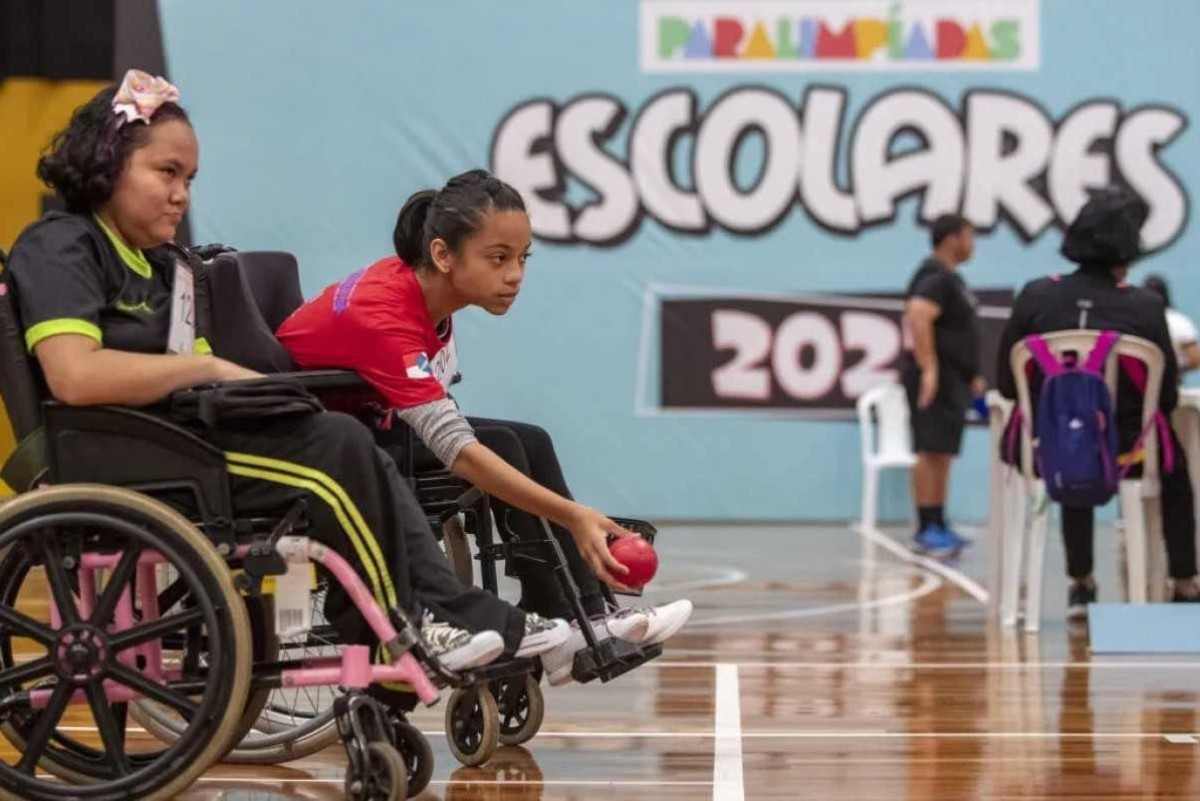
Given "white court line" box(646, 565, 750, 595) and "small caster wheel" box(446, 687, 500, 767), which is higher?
"small caster wheel" box(446, 687, 500, 767)

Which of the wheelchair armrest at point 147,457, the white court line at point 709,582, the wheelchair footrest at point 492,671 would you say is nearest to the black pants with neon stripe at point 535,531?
the wheelchair footrest at point 492,671

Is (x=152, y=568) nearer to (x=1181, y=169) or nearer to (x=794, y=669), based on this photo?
(x=794, y=669)

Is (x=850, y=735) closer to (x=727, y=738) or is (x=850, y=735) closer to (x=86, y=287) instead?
(x=727, y=738)

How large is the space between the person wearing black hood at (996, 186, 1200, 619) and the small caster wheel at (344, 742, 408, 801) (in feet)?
9.18

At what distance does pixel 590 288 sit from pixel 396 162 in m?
1.01

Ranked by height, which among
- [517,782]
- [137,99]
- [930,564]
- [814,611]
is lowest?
[930,564]

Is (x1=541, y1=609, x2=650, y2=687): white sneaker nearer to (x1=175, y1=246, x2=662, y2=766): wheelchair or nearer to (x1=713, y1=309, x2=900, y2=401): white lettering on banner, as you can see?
(x1=175, y1=246, x2=662, y2=766): wheelchair

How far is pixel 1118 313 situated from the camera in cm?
491

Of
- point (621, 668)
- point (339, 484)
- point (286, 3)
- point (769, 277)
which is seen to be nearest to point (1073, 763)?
point (621, 668)

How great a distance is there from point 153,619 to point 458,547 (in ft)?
2.29

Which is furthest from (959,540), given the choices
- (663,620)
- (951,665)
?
(663,620)

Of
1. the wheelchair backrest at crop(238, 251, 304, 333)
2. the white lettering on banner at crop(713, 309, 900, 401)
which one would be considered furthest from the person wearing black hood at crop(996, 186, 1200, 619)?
the white lettering on banner at crop(713, 309, 900, 401)

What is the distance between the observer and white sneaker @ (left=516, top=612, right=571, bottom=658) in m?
2.75

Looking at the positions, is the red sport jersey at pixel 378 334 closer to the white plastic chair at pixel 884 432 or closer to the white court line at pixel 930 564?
the white court line at pixel 930 564
